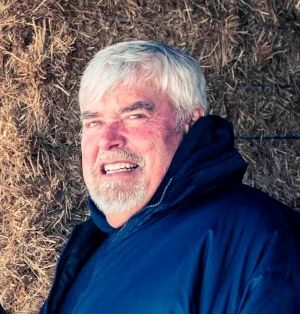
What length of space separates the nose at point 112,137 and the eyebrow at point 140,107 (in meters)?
0.05

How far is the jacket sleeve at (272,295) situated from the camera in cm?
174

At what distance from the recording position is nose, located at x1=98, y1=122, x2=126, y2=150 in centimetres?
→ 214

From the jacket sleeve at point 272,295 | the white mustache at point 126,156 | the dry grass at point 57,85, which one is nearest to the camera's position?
the jacket sleeve at point 272,295

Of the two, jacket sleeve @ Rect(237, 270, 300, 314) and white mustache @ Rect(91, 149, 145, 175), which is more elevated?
white mustache @ Rect(91, 149, 145, 175)

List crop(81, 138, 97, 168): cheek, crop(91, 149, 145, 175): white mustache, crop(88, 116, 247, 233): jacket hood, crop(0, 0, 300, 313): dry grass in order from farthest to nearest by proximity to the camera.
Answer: crop(0, 0, 300, 313): dry grass → crop(81, 138, 97, 168): cheek → crop(91, 149, 145, 175): white mustache → crop(88, 116, 247, 233): jacket hood

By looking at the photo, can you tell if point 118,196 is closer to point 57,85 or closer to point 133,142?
point 133,142

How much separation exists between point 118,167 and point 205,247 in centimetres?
39

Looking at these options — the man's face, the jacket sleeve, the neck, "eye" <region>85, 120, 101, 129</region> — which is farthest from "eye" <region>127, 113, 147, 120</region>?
the jacket sleeve

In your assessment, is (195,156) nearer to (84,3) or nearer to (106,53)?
(106,53)

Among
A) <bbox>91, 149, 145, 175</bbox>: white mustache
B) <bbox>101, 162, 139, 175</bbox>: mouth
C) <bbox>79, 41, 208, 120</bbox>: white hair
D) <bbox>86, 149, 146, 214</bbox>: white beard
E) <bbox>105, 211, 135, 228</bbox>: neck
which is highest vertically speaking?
<bbox>79, 41, 208, 120</bbox>: white hair

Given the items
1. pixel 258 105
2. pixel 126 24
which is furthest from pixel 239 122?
pixel 126 24

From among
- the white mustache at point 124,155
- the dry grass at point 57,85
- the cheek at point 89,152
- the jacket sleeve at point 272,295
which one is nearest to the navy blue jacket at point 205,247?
the jacket sleeve at point 272,295

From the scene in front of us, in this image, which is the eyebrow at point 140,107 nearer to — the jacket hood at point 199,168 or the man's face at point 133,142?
the man's face at point 133,142

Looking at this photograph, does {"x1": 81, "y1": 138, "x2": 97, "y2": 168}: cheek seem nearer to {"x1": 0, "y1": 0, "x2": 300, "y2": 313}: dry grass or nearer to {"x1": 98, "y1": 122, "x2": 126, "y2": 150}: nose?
{"x1": 98, "y1": 122, "x2": 126, "y2": 150}: nose
